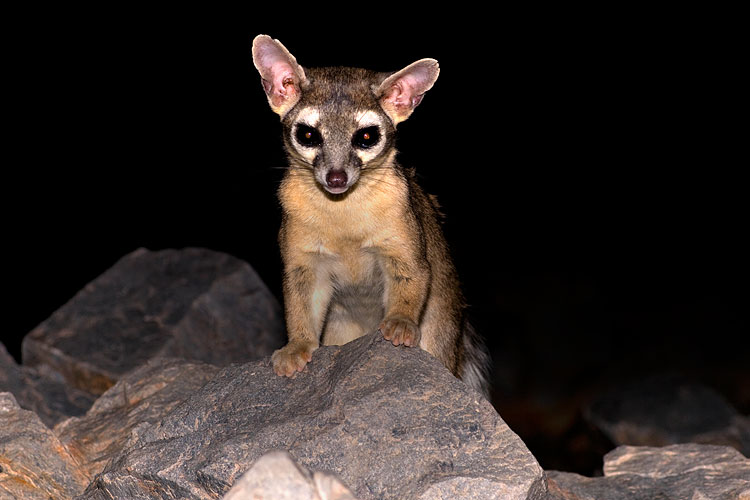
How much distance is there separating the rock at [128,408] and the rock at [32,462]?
0.54 ft

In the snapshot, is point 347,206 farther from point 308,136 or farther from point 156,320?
point 156,320

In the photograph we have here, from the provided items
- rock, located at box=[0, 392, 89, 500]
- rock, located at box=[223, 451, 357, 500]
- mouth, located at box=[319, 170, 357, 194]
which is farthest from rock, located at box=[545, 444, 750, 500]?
rock, located at box=[0, 392, 89, 500]

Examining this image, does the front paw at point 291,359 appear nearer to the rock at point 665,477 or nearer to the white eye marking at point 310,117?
the white eye marking at point 310,117

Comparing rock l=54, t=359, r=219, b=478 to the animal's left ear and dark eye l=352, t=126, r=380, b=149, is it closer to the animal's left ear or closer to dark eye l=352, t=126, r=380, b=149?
dark eye l=352, t=126, r=380, b=149

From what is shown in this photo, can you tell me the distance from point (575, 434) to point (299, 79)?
5062mm

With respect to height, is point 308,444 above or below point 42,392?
above

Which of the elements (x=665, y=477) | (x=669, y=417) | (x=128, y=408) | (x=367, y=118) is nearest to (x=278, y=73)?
(x=367, y=118)

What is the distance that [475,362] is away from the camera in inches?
240

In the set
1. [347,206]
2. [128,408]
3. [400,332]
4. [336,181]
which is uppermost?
[336,181]

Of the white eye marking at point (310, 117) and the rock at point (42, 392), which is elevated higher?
the white eye marking at point (310, 117)

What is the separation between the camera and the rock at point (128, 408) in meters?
4.88

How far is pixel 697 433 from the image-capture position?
7.27 meters

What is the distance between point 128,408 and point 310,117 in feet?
6.64

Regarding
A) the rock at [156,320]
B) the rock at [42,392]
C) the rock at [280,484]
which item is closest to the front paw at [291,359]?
the rock at [280,484]
